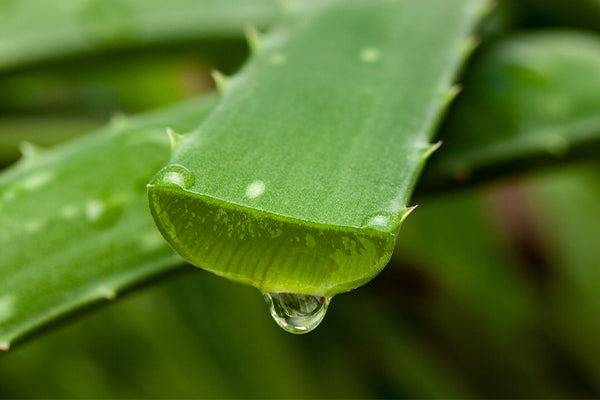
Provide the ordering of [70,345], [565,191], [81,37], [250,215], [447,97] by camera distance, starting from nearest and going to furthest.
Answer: [250,215] → [447,97] → [81,37] → [70,345] → [565,191]

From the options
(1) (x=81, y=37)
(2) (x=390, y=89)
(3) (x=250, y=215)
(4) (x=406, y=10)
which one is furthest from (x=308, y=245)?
(1) (x=81, y=37)

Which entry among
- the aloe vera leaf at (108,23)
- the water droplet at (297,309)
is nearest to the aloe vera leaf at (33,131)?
A: the aloe vera leaf at (108,23)

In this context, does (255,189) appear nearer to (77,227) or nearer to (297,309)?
(297,309)

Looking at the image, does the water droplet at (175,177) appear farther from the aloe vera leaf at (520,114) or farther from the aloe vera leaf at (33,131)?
the aloe vera leaf at (33,131)

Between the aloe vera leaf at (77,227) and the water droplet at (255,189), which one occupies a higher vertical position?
the water droplet at (255,189)

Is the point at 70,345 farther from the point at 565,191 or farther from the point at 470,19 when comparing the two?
the point at 565,191

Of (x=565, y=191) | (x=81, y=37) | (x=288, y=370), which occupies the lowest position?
(x=288, y=370)
